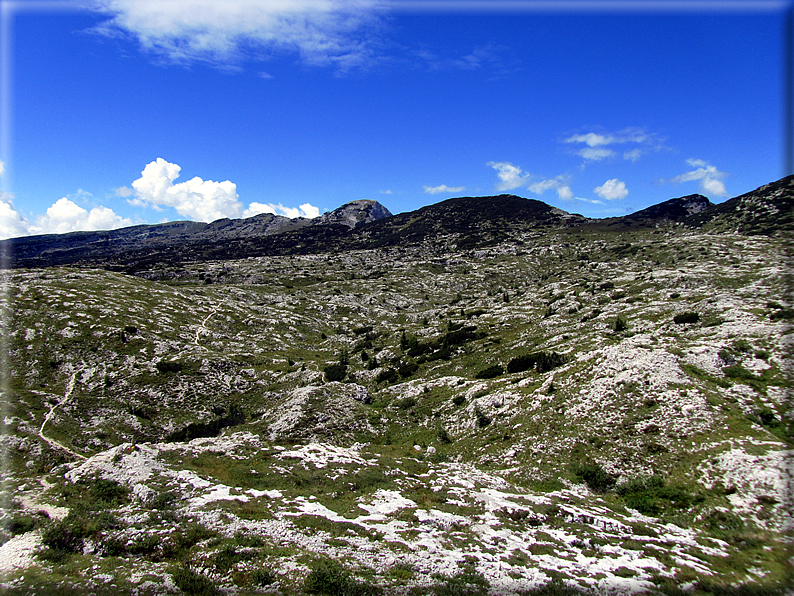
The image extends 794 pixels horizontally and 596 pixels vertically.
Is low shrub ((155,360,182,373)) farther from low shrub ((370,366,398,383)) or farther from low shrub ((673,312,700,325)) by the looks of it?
low shrub ((673,312,700,325))

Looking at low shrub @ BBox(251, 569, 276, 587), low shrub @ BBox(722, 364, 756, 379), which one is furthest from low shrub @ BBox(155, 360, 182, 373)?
low shrub @ BBox(722, 364, 756, 379)

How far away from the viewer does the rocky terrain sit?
14125 millimetres

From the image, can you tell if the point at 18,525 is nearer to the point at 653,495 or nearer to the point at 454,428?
the point at 454,428

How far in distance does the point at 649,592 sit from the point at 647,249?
13421 cm

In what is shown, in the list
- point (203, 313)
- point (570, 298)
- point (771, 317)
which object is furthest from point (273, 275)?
point (771, 317)

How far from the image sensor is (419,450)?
32.9 meters

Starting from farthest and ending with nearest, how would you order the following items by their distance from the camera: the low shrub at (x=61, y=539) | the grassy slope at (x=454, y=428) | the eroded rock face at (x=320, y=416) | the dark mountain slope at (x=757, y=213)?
the dark mountain slope at (x=757, y=213)
the eroded rock face at (x=320, y=416)
the grassy slope at (x=454, y=428)
the low shrub at (x=61, y=539)

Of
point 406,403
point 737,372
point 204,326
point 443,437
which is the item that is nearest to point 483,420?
point 443,437

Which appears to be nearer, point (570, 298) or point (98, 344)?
point (98, 344)

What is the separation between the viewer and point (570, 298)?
74.4 metres

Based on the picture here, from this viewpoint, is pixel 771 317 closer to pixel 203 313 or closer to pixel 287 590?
pixel 287 590

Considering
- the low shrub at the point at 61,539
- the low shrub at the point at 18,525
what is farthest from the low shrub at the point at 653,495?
the low shrub at the point at 18,525

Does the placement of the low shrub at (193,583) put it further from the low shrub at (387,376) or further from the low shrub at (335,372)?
the low shrub at (387,376)

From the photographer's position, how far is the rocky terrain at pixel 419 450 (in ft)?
46.3
